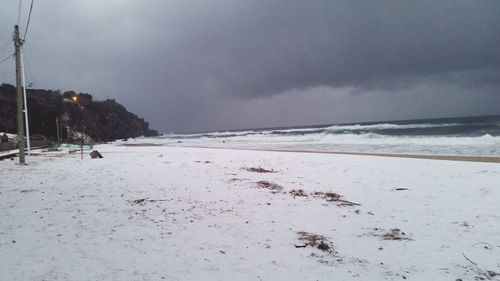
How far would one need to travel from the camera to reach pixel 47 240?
448 centimetres

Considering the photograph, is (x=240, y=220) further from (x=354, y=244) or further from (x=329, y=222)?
(x=354, y=244)

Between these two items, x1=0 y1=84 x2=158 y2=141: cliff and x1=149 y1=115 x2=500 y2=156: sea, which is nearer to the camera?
x1=149 y1=115 x2=500 y2=156: sea

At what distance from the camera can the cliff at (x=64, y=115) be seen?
46.0 metres

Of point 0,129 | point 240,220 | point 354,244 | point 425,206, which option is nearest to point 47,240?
point 240,220

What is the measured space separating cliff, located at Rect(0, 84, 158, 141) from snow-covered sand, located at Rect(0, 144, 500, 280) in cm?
2440

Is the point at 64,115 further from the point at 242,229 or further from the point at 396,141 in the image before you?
the point at 242,229

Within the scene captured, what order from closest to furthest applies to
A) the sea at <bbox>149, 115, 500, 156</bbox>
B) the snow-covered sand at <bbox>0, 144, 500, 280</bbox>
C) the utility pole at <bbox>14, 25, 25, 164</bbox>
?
the snow-covered sand at <bbox>0, 144, 500, 280</bbox> → the utility pole at <bbox>14, 25, 25, 164</bbox> → the sea at <bbox>149, 115, 500, 156</bbox>

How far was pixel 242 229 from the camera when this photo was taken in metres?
5.25

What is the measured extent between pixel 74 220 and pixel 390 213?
6.28 meters

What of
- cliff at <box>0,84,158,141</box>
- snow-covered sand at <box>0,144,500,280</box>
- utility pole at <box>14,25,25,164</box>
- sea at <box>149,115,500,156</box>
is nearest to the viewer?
snow-covered sand at <box>0,144,500,280</box>

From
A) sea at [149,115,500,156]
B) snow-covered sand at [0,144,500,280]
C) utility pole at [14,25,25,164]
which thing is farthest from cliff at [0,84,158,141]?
snow-covered sand at [0,144,500,280]

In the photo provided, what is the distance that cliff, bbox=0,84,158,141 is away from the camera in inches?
1811

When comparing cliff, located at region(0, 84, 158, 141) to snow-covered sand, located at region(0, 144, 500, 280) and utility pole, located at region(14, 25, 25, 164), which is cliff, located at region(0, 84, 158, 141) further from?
snow-covered sand, located at region(0, 144, 500, 280)

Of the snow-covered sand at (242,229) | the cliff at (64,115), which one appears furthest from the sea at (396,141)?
the cliff at (64,115)
